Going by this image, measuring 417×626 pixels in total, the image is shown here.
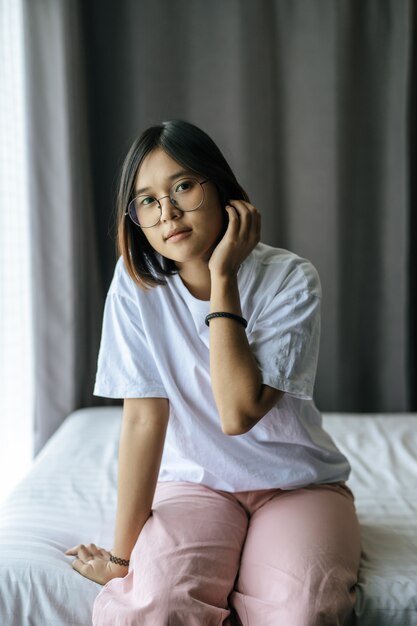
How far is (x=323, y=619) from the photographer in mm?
1072

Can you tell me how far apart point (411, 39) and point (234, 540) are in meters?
2.03

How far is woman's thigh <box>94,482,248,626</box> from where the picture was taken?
1.09 m

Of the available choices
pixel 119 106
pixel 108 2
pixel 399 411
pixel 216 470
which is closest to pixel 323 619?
pixel 216 470

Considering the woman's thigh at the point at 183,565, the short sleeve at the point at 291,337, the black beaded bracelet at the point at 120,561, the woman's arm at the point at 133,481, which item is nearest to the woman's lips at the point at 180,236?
the short sleeve at the point at 291,337

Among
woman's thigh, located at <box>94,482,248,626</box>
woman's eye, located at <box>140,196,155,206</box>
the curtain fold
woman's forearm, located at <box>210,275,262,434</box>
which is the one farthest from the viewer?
the curtain fold

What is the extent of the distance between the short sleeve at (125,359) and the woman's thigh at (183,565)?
8.8 inches

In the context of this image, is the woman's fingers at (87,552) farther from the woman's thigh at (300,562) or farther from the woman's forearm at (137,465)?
the woman's thigh at (300,562)

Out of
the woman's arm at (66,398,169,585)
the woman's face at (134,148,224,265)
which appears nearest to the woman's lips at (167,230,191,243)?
the woman's face at (134,148,224,265)

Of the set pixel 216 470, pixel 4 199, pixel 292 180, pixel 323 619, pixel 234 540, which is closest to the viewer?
pixel 323 619

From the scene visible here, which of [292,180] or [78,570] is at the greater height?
[292,180]

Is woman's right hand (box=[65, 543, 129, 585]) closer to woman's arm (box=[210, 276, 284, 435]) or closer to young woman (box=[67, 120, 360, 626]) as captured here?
young woman (box=[67, 120, 360, 626])

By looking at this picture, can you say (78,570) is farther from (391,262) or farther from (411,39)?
(411,39)

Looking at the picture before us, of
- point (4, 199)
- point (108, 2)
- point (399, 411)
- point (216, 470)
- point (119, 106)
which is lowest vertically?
point (399, 411)

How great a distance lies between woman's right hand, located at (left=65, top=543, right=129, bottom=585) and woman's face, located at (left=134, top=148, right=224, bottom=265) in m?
0.58
